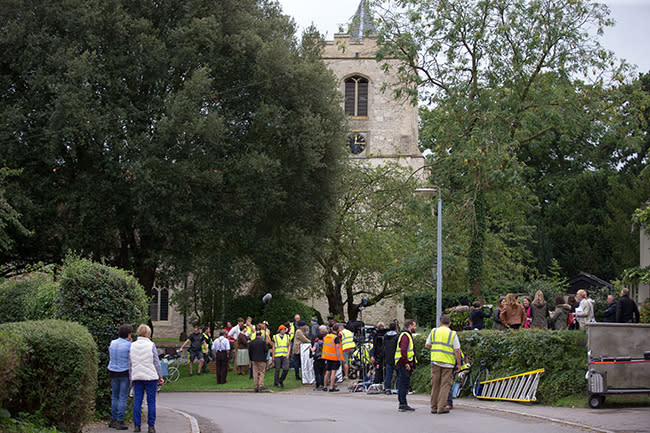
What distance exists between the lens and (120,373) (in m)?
12.0

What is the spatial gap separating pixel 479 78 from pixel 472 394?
1293 cm

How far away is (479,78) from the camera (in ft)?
86.8

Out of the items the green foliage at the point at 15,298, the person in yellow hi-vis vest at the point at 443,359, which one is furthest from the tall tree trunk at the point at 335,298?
the person in yellow hi-vis vest at the point at 443,359

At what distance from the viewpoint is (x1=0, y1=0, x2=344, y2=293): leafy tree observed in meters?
24.0

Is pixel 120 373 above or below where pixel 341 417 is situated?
above

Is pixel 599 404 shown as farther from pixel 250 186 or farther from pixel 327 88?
pixel 327 88

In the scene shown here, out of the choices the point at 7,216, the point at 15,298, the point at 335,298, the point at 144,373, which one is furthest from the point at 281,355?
the point at 335,298

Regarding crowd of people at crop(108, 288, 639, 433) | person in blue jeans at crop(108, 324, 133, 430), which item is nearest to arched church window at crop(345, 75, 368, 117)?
crowd of people at crop(108, 288, 639, 433)

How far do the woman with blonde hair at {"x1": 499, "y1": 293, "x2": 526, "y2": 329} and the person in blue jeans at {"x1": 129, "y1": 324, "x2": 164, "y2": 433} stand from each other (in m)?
9.04

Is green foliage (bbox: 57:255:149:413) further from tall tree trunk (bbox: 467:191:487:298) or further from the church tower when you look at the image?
the church tower

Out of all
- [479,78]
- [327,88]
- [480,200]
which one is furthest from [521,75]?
[327,88]

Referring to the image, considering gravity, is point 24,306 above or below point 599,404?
above

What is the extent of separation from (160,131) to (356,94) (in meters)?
31.4

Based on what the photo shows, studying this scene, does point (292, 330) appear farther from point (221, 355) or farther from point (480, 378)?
point (480, 378)
